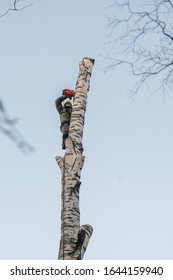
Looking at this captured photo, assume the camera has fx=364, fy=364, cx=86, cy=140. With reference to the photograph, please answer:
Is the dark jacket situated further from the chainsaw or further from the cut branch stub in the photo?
the cut branch stub

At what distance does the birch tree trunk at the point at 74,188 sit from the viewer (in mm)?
3789

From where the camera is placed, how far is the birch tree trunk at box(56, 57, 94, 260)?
12.4 feet

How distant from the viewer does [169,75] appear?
343 centimetres

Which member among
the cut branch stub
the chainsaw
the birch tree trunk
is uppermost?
the chainsaw

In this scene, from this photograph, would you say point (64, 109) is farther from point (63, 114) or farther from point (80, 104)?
point (80, 104)

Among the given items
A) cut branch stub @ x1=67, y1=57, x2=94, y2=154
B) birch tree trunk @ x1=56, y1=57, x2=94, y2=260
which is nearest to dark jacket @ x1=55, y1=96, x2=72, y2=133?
cut branch stub @ x1=67, y1=57, x2=94, y2=154

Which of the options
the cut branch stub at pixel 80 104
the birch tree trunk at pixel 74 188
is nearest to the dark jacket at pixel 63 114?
the cut branch stub at pixel 80 104

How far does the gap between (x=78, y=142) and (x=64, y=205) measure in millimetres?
949

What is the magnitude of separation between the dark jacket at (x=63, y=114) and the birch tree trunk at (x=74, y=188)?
1196 millimetres

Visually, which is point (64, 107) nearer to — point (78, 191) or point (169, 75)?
point (78, 191)

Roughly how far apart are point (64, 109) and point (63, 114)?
0.63 feet

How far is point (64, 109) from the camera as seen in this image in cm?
675

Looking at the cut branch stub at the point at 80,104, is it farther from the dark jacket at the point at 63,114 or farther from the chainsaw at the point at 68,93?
the chainsaw at the point at 68,93
